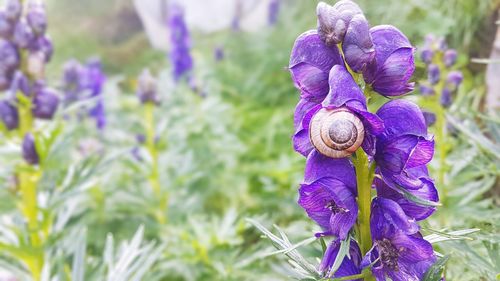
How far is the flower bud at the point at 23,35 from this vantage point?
1.97 metres

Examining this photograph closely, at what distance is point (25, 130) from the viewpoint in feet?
6.61

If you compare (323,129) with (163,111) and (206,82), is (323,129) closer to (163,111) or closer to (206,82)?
(163,111)

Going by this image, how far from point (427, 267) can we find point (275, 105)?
14.6ft

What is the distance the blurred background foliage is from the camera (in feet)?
5.36

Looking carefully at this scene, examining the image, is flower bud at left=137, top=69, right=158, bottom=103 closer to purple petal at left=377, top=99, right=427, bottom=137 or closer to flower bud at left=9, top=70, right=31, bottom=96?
flower bud at left=9, top=70, right=31, bottom=96

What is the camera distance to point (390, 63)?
2.72ft

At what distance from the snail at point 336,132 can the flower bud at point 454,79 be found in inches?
48.5

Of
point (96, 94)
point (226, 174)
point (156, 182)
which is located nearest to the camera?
point (156, 182)

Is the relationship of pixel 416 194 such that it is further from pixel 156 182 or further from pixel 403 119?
pixel 156 182

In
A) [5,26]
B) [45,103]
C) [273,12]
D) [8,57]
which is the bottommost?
[45,103]

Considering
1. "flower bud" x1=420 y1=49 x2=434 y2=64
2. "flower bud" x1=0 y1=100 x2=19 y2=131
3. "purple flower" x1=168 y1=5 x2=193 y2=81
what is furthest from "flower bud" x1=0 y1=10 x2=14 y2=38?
"purple flower" x1=168 y1=5 x2=193 y2=81

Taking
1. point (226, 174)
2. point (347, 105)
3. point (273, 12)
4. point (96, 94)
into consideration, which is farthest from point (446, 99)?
point (273, 12)

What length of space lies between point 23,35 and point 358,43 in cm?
152

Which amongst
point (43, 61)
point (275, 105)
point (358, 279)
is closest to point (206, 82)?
point (275, 105)
